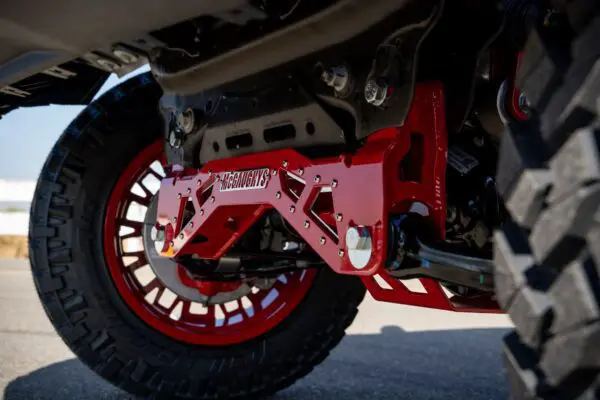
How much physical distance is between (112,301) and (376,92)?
130cm

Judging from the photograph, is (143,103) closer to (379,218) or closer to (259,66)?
(259,66)

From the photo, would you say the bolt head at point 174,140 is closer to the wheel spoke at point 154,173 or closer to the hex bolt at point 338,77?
the wheel spoke at point 154,173

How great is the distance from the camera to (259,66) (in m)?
1.83

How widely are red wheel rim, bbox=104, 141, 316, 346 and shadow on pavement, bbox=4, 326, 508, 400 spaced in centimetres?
29

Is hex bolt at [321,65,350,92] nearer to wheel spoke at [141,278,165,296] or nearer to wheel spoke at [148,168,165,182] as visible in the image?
wheel spoke at [148,168,165,182]

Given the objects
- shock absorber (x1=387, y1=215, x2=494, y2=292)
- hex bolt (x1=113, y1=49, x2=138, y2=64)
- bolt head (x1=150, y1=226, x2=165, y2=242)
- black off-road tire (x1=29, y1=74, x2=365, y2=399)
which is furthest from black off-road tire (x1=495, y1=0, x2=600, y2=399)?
black off-road tire (x1=29, y1=74, x2=365, y2=399)

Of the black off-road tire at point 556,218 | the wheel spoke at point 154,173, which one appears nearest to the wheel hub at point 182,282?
the wheel spoke at point 154,173

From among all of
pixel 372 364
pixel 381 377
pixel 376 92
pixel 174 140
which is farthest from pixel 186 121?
pixel 372 364

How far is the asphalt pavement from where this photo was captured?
246 cm

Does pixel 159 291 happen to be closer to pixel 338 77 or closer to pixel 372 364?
pixel 372 364

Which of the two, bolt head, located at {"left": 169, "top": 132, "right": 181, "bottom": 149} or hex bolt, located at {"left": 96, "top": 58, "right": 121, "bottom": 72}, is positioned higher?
hex bolt, located at {"left": 96, "top": 58, "right": 121, "bottom": 72}

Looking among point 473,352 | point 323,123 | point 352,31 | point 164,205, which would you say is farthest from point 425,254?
point 473,352

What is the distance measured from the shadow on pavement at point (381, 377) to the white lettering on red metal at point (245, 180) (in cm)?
90

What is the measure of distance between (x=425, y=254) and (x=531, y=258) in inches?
21.6
